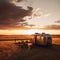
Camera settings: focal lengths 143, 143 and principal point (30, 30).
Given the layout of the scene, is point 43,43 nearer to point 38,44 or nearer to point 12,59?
point 38,44

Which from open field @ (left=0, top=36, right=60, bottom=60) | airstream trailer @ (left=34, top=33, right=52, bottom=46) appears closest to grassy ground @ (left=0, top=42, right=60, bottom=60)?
open field @ (left=0, top=36, right=60, bottom=60)

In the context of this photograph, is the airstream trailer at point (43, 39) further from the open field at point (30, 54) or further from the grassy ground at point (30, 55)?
the grassy ground at point (30, 55)

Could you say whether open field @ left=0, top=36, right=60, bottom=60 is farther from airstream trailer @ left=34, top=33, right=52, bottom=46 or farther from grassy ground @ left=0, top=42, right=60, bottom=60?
airstream trailer @ left=34, top=33, right=52, bottom=46

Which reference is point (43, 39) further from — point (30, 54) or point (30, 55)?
point (30, 55)

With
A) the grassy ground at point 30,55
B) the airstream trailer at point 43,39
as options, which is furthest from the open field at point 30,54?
the airstream trailer at point 43,39

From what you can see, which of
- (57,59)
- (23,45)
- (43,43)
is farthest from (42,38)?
(57,59)

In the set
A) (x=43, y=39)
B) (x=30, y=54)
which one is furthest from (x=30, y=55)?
(x=43, y=39)

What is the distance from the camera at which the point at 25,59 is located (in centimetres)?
1193

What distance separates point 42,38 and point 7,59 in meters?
8.17

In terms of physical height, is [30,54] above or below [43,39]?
below

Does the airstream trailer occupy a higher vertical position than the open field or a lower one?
higher

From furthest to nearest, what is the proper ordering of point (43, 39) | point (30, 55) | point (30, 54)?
point (43, 39), point (30, 54), point (30, 55)

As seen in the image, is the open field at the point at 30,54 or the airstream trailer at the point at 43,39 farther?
the airstream trailer at the point at 43,39

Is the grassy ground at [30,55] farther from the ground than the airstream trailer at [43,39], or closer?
closer
